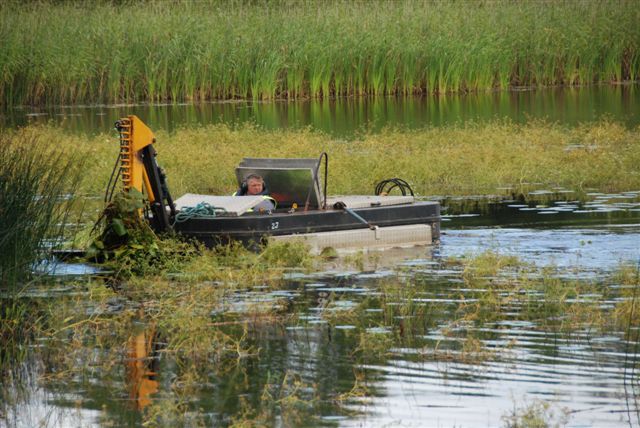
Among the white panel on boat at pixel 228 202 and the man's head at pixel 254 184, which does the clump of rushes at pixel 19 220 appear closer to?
the white panel on boat at pixel 228 202

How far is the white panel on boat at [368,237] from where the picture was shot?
53.1ft

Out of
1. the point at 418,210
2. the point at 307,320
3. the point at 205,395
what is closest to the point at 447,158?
the point at 418,210

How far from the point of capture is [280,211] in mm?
16609

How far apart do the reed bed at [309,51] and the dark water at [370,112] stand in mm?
739

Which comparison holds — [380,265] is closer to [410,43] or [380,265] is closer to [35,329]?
[35,329]

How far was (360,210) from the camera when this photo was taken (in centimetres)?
1670

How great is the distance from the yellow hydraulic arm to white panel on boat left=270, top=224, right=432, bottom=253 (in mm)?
1250

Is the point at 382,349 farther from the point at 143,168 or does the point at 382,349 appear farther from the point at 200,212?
the point at 143,168

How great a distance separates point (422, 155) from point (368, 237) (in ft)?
25.2

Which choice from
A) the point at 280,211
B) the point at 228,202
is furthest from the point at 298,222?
the point at 228,202

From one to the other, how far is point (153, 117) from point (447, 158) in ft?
39.2

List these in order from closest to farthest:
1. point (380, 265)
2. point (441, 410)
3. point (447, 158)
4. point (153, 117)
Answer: point (441, 410) < point (380, 265) < point (447, 158) < point (153, 117)

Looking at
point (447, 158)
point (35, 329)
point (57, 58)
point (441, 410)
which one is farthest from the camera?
point (57, 58)

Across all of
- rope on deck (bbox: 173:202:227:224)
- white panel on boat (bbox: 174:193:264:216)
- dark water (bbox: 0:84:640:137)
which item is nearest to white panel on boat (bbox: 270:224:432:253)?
white panel on boat (bbox: 174:193:264:216)
